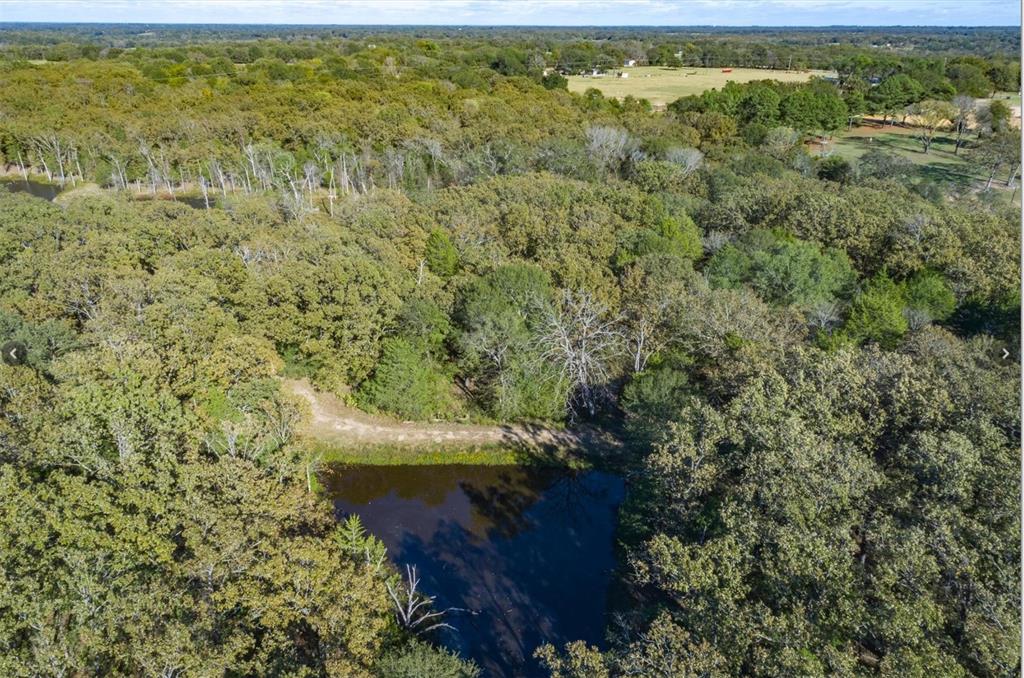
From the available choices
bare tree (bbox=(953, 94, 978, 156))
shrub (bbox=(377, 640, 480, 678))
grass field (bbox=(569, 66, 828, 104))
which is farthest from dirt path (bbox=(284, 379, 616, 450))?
grass field (bbox=(569, 66, 828, 104))

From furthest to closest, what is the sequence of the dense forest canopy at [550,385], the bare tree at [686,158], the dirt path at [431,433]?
1. the bare tree at [686,158]
2. the dirt path at [431,433]
3. the dense forest canopy at [550,385]

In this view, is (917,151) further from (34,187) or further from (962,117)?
(34,187)

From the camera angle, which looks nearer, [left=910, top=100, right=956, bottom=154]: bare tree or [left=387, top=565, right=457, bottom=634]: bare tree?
[left=387, top=565, right=457, bottom=634]: bare tree

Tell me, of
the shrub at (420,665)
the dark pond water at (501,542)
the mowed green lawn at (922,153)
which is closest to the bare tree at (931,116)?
the mowed green lawn at (922,153)

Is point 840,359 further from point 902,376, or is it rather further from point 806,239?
point 806,239

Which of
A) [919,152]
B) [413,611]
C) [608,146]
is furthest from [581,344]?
[919,152]

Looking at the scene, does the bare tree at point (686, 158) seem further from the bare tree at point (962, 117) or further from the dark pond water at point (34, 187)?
the dark pond water at point (34, 187)

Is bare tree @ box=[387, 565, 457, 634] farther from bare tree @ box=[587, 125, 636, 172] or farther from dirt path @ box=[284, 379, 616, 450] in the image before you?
bare tree @ box=[587, 125, 636, 172]
